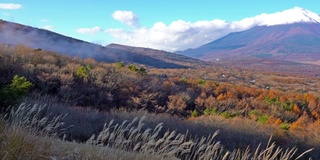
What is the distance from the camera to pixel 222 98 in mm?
24516

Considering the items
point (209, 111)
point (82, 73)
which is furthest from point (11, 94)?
point (209, 111)

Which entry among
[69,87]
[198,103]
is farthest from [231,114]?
[69,87]

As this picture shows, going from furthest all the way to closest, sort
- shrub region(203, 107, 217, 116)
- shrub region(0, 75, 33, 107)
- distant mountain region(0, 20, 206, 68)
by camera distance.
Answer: distant mountain region(0, 20, 206, 68) → shrub region(203, 107, 217, 116) → shrub region(0, 75, 33, 107)

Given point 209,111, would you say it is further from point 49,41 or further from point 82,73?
point 49,41

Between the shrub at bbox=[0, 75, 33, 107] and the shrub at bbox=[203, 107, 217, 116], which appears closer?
the shrub at bbox=[0, 75, 33, 107]

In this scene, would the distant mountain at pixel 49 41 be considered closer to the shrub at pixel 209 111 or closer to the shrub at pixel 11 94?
the shrub at pixel 209 111

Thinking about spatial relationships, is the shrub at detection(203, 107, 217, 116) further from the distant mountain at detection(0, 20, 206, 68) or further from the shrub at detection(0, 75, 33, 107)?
the distant mountain at detection(0, 20, 206, 68)

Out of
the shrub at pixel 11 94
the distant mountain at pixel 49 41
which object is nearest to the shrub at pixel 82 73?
the shrub at pixel 11 94

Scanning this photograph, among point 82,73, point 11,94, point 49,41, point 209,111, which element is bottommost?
point 209,111

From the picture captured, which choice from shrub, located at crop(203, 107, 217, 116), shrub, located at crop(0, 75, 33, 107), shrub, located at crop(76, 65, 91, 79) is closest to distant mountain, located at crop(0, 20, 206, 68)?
shrub, located at crop(76, 65, 91, 79)

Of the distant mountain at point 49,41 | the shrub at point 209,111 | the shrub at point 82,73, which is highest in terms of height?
the distant mountain at point 49,41

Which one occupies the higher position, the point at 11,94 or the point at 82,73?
the point at 11,94

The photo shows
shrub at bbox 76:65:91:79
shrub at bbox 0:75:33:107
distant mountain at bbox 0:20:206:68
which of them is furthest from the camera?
distant mountain at bbox 0:20:206:68

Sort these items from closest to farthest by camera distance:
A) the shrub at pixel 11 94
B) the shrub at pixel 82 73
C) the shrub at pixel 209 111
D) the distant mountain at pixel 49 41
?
the shrub at pixel 11 94 < the shrub at pixel 82 73 < the shrub at pixel 209 111 < the distant mountain at pixel 49 41
